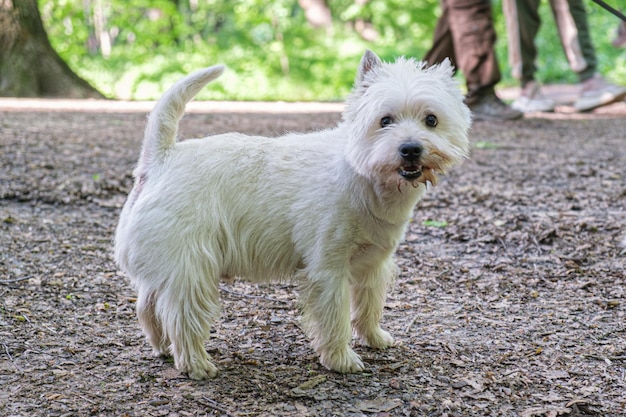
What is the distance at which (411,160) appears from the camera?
3.11m

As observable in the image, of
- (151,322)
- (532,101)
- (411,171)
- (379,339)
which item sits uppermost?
(411,171)

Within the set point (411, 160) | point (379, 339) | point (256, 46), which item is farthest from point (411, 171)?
point (256, 46)

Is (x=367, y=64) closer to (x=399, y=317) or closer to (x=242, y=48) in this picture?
(x=399, y=317)

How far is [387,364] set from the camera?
11.8 feet

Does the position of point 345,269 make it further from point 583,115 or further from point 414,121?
point 583,115

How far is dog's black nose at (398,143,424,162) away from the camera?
3082 millimetres

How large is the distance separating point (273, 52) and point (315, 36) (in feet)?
10.8

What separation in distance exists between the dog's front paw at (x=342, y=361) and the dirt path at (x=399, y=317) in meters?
0.07

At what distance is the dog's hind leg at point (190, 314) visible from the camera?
3.20 meters

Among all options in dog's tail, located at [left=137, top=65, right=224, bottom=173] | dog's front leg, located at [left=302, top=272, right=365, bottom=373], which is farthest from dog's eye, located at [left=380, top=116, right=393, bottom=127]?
dog's tail, located at [left=137, top=65, right=224, bottom=173]

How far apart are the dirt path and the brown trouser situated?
122 inches

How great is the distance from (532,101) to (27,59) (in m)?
8.80

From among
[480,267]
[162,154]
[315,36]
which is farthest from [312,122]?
[315,36]

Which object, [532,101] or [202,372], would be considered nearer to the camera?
[202,372]
